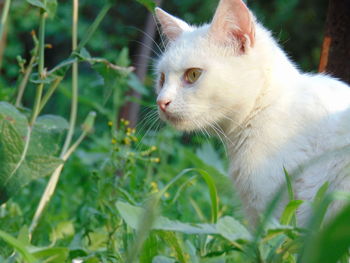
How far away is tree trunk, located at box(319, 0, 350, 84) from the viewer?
2160 millimetres

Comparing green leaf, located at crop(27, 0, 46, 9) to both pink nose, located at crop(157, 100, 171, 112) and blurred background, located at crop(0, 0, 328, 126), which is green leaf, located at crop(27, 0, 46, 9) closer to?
pink nose, located at crop(157, 100, 171, 112)

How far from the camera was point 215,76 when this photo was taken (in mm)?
1920

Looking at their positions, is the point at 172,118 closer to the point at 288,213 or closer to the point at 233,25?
the point at 233,25

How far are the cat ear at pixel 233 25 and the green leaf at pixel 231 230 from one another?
92cm

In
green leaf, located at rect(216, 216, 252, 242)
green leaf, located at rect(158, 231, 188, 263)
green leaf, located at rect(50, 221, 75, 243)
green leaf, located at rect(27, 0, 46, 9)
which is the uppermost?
green leaf, located at rect(27, 0, 46, 9)

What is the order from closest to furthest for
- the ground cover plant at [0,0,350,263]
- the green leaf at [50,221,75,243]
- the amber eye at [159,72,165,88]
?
the ground cover plant at [0,0,350,263] < the amber eye at [159,72,165,88] < the green leaf at [50,221,75,243]

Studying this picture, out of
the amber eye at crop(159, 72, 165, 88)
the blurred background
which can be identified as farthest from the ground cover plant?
the blurred background

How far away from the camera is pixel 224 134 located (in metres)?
1.98

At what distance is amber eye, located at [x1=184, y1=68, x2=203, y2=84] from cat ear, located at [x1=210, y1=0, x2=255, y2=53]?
0.13 m

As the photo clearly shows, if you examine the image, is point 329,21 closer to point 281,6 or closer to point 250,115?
point 250,115

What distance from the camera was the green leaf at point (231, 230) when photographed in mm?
1106

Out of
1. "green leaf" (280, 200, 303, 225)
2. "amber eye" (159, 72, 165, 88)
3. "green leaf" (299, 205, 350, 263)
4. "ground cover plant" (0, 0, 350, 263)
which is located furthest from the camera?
"amber eye" (159, 72, 165, 88)

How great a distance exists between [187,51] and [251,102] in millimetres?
281

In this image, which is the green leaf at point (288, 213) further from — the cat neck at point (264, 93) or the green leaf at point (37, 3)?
the green leaf at point (37, 3)
